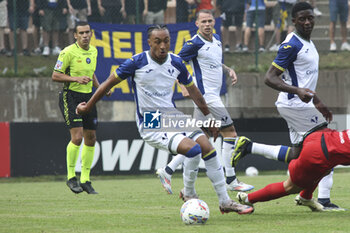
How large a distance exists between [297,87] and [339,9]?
10.4 metres

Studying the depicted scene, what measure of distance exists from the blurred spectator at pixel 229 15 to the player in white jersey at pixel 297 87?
8.73 m

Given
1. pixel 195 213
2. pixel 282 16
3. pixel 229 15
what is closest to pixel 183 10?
pixel 229 15

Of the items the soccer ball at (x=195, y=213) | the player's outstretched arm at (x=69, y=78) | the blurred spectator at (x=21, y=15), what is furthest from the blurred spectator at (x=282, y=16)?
the soccer ball at (x=195, y=213)

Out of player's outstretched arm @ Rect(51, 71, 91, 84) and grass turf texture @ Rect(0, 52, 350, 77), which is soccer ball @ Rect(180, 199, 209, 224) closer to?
player's outstretched arm @ Rect(51, 71, 91, 84)

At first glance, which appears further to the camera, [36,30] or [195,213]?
[36,30]

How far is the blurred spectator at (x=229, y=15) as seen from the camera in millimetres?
17125

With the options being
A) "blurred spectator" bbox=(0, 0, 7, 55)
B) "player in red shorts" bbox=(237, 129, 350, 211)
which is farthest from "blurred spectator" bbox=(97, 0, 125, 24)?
"player in red shorts" bbox=(237, 129, 350, 211)

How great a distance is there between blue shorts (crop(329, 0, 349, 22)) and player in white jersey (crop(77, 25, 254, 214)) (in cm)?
1035

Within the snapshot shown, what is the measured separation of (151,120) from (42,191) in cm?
460

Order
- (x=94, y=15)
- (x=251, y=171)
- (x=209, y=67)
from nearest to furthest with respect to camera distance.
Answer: (x=209, y=67)
(x=251, y=171)
(x=94, y=15)

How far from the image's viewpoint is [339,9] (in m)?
17.7

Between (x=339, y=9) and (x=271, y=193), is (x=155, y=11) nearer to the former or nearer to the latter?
(x=339, y=9)

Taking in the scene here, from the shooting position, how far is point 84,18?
16766 millimetres

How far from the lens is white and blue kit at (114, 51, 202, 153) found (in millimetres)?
7918
